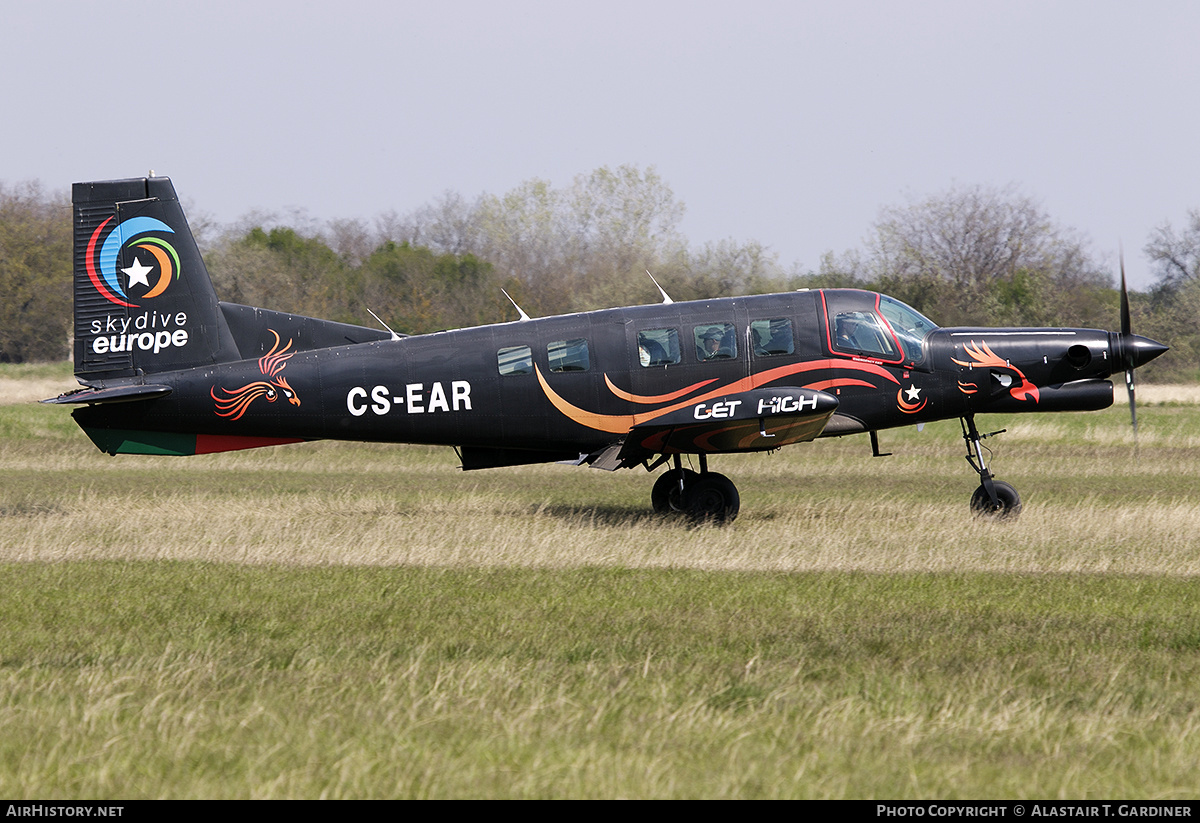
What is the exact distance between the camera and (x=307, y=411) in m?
14.0

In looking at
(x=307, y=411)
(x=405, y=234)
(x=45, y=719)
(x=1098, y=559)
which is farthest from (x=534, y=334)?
(x=405, y=234)

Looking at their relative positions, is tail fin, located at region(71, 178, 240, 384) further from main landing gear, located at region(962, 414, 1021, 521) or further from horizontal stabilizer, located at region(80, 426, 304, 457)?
main landing gear, located at region(962, 414, 1021, 521)

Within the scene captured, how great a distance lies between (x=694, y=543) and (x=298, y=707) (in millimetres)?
6750

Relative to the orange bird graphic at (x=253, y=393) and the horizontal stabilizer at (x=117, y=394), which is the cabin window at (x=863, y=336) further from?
the horizontal stabilizer at (x=117, y=394)

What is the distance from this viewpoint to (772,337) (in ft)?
45.9

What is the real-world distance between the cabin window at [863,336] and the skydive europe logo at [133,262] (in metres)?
8.19

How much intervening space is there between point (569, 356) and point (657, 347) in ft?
3.55

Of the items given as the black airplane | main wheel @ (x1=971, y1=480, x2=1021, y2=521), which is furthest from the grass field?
the black airplane

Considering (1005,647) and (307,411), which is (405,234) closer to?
(307,411)

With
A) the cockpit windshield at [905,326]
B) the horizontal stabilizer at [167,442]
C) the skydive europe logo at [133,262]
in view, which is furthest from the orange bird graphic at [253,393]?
the cockpit windshield at [905,326]

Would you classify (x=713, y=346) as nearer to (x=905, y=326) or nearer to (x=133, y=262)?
(x=905, y=326)

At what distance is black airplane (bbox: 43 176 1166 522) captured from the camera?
14.0 m

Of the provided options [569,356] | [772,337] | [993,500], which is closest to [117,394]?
[569,356]

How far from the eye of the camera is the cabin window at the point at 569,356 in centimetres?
1411
